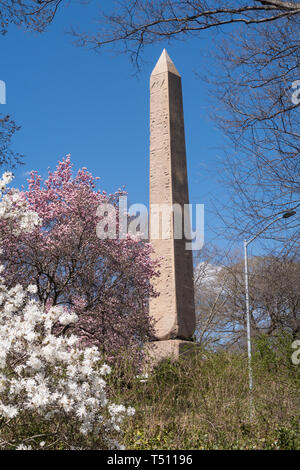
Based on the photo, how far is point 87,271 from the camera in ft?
35.2

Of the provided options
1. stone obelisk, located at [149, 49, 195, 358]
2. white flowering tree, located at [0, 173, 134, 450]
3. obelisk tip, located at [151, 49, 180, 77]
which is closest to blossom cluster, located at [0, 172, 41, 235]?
white flowering tree, located at [0, 173, 134, 450]

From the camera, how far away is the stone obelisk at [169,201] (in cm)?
1134

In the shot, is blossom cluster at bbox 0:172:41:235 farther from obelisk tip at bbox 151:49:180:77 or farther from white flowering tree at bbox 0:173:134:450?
obelisk tip at bbox 151:49:180:77

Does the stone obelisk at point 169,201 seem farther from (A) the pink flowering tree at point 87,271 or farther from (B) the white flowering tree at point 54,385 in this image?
(B) the white flowering tree at point 54,385

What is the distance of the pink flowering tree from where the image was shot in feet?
34.4

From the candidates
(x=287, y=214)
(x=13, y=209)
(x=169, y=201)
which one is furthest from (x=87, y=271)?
(x=287, y=214)

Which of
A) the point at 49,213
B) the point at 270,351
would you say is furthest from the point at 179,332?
the point at 49,213

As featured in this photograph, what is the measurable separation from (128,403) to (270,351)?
4752 millimetres

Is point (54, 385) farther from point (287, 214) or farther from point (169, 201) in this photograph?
point (169, 201)

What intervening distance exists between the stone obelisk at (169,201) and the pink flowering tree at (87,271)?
335 millimetres

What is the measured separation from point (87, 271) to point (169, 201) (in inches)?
95.1

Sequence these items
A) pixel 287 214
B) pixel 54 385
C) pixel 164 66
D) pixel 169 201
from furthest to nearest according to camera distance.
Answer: pixel 164 66
pixel 169 201
pixel 287 214
pixel 54 385
